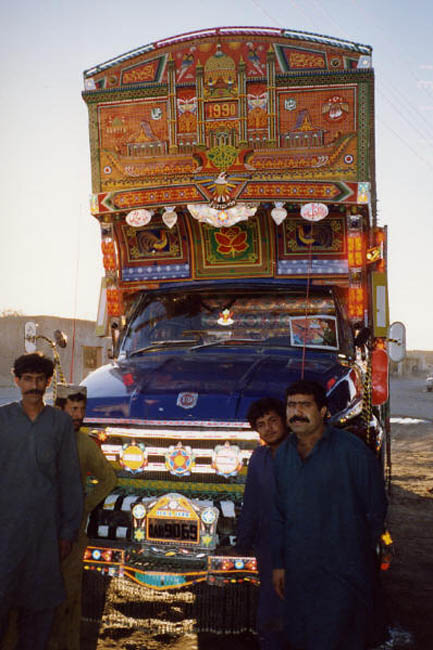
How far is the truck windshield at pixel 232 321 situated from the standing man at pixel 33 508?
2.31 m

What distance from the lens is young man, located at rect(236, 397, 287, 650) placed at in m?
3.31

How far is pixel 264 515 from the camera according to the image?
3.41 m

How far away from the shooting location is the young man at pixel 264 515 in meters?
3.31

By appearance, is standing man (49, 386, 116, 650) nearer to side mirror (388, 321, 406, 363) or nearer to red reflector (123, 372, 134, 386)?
red reflector (123, 372, 134, 386)

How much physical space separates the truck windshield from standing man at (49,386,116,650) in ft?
5.15

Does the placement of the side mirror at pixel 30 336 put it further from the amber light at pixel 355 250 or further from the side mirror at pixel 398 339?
the side mirror at pixel 398 339

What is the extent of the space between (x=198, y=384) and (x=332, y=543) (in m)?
1.90

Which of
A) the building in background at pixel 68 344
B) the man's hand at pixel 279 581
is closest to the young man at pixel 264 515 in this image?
the man's hand at pixel 279 581

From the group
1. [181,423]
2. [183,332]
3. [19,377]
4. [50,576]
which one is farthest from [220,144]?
[50,576]

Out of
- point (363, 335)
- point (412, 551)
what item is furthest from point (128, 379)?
point (412, 551)

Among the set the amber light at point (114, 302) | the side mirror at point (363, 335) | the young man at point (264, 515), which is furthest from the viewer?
the amber light at point (114, 302)

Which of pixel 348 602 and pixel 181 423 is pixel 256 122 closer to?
pixel 181 423

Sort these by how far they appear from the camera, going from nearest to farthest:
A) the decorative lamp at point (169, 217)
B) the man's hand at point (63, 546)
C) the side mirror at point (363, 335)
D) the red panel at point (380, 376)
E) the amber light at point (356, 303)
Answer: the man's hand at point (63, 546) → the side mirror at point (363, 335) → the amber light at point (356, 303) → the red panel at point (380, 376) → the decorative lamp at point (169, 217)

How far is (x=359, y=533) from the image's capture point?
2.72 metres
